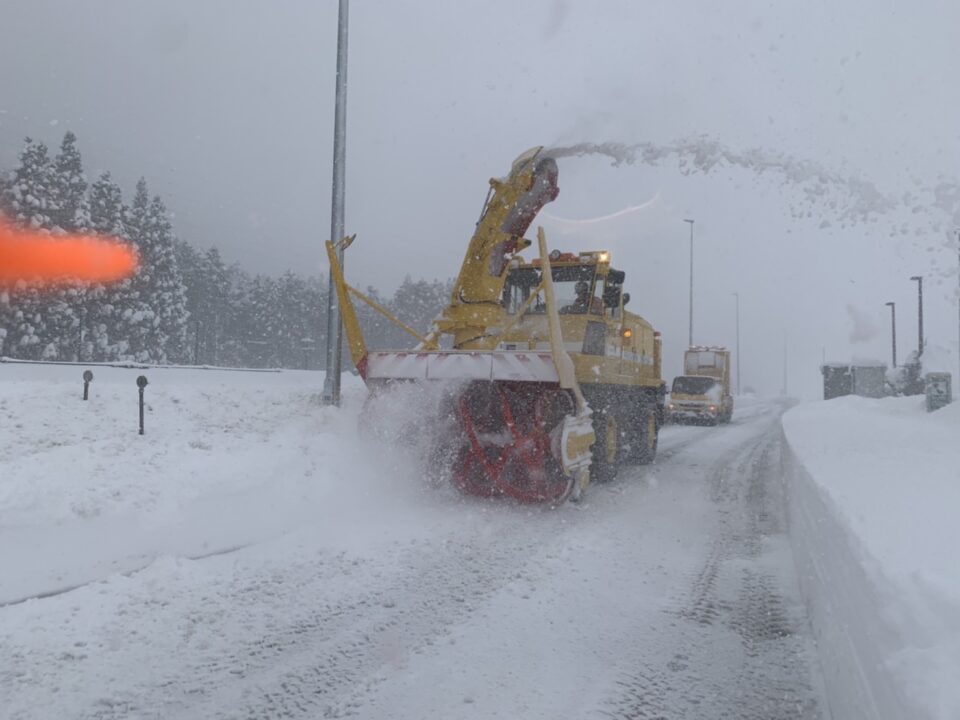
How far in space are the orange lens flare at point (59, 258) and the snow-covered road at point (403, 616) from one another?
29.0 meters

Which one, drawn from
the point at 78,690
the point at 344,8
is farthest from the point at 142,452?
the point at 344,8

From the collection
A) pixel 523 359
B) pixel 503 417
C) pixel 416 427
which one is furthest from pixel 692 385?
pixel 523 359

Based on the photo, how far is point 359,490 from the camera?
797cm

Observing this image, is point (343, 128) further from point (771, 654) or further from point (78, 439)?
point (771, 654)

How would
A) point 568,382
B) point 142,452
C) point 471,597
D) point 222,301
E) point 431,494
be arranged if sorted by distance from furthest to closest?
1. point 222,301
2. point 431,494
3. point 568,382
4. point 142,452
5. point 471,597

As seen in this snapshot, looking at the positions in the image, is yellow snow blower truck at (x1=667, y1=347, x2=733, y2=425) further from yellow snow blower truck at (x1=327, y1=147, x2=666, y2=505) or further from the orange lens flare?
the orange lens flare

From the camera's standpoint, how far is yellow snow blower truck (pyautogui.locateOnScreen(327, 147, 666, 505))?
783cm

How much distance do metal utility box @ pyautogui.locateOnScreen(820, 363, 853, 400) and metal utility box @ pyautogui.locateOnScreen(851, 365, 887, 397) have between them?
0.67 meters

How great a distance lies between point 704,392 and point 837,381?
13798mm

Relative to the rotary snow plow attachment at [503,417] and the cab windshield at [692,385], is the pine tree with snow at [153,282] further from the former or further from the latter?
the rotary snow plow attachment at [503,417]

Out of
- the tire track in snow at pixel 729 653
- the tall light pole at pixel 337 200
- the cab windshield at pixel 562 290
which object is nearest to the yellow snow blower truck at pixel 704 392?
the cab windshield at pixel 562 290

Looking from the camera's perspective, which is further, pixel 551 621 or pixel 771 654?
pixel 551 621

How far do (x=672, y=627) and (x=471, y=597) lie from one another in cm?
135

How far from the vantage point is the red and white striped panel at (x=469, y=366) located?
7566 mm
